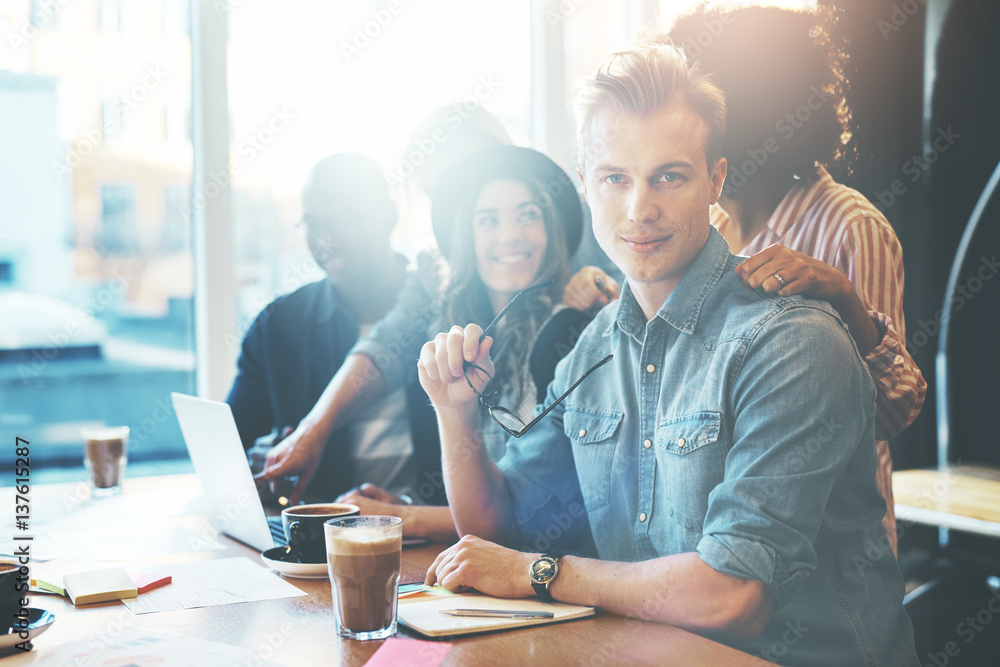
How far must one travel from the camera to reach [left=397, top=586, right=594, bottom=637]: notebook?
996mm

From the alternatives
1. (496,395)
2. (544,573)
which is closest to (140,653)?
(544,573)

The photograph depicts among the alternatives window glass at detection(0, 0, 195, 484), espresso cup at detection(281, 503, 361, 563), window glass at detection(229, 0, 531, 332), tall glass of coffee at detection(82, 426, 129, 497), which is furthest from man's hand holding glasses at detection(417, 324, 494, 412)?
window glass at detection(0, 0, 195, 484)

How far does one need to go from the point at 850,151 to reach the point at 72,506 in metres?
1.78

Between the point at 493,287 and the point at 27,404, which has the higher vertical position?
the point at 493,287

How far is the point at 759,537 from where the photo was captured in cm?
106

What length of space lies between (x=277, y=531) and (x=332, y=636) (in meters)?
0.58

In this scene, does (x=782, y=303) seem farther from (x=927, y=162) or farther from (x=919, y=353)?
(x=927, y=162)

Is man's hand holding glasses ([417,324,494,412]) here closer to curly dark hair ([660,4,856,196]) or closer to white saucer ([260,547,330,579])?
white saucer ([260,547,330,579])

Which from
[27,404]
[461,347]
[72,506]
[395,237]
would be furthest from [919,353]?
[27,404]

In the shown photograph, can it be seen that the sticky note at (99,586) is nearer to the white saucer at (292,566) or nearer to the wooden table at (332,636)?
the wooden table at (332,636)

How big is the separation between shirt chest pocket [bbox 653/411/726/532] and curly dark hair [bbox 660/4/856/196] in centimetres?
40

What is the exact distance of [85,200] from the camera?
2.54 m

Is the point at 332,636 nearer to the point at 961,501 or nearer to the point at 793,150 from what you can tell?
the point at 793,150

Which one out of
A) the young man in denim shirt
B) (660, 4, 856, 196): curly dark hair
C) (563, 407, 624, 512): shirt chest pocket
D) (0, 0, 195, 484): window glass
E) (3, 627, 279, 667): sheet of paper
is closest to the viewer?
(3, 627, 279, 667): sheet of paper
